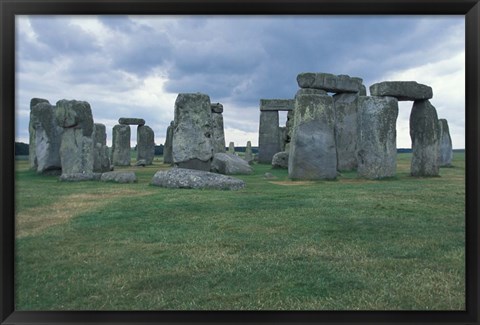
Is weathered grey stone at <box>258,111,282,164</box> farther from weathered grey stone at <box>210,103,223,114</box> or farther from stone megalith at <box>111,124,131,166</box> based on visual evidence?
stone megalith at <box>111,124,131,166</box>

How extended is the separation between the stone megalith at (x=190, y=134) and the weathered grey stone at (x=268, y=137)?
996 cm

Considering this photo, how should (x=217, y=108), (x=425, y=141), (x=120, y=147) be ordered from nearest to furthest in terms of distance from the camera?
(x=425, y=141), (x=120, y=147), (x=217, y=108)

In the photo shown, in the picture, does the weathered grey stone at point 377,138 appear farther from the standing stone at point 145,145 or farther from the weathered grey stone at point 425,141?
the standing stone at point 145,145

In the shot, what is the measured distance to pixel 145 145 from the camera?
20406mm

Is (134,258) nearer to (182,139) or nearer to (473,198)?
(473,198)

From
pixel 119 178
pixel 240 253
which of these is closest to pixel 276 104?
pixel 119 178

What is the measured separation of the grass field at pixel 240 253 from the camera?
2.90 metres

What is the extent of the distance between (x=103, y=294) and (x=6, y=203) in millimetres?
1019

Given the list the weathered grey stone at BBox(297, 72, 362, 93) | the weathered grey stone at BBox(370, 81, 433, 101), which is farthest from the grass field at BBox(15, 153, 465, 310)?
the weathered grey stone at BBox(297, 72, 362, 93)

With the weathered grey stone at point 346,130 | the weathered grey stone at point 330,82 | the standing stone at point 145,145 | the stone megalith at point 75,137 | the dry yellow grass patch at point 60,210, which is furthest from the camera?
the standing stone at point 145,145

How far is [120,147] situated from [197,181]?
11.7m

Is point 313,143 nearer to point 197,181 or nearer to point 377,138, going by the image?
point 377,138

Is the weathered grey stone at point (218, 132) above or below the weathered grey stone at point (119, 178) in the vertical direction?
above

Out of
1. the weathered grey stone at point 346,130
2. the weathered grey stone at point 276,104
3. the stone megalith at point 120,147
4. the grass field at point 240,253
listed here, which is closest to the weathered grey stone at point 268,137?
the weathered grey stone at point 276,104
